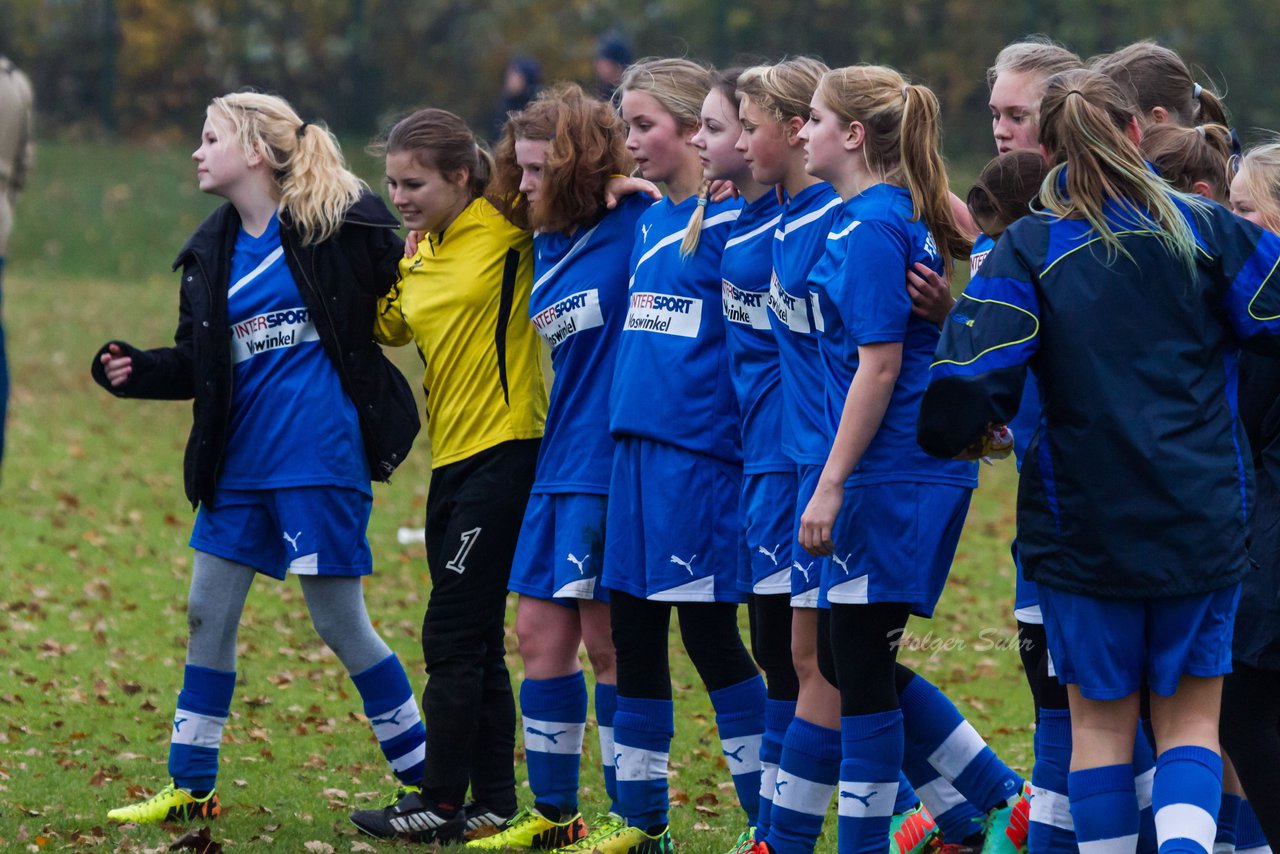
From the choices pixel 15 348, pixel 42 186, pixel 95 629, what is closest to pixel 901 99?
pixel 95 629

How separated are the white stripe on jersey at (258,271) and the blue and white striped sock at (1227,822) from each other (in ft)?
10.0

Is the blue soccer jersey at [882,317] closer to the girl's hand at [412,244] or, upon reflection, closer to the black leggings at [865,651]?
the black leggings at [865,651]

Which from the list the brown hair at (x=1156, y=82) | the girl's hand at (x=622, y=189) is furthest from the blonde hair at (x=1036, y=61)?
the girl's hand at (x=622, y=189)

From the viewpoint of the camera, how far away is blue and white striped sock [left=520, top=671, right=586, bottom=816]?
197 inches

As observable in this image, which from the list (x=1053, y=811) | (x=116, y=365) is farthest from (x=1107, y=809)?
(x=116, y=365)

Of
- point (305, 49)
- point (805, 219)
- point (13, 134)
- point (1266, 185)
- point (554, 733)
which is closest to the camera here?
point (13, 134)

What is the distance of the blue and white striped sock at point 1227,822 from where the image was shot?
14.1ft

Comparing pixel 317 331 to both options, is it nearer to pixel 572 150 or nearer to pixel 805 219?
pixel 572 150

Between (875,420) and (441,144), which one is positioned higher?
(441,144)

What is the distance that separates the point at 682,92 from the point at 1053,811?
2136mm

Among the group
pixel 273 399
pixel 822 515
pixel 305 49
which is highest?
pixel 305 49

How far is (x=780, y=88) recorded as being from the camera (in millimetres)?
4465

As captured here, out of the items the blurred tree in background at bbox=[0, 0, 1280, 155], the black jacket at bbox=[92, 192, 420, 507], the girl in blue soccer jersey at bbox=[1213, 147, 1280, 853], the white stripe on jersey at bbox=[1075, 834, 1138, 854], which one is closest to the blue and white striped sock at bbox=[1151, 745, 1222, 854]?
the white stripe on jersey at bbox=[1075, 834, 1138, 854]

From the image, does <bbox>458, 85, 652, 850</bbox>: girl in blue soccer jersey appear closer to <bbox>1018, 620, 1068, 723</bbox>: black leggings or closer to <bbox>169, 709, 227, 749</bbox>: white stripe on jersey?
<bbox>169, 709, 227, 749</bbox>: white stripe on jersey
